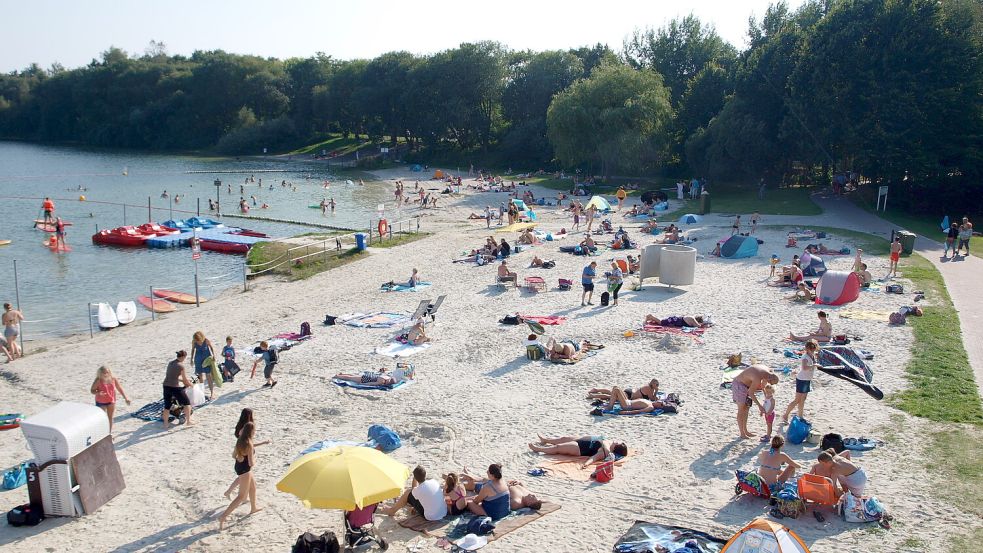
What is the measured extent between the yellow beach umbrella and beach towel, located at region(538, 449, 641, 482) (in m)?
2.99

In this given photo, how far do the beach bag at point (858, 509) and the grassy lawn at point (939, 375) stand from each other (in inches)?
122

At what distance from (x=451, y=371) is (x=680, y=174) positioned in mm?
41221

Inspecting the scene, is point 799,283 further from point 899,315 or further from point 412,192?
point 412,192

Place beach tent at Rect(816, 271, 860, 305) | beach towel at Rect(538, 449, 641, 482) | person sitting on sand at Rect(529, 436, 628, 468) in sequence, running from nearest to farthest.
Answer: beach towel at Rect(538, 449, 641, 482) → person sitting on sand at Rect(529, 436, 628, 468) → beach tent at Rect(816, 271, 860, 305)

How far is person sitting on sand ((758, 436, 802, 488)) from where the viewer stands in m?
9.66

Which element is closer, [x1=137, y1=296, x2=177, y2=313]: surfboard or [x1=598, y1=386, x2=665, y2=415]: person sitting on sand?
[x1=598, y1=386, x2=665, y2=415]: person sitting on sand

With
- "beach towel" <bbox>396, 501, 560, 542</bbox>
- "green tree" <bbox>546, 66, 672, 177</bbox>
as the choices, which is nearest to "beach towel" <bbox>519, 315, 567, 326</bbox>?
"beach towel" <bbox>396, 501, 560, 542</bbox>

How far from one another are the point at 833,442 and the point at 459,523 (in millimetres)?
5566

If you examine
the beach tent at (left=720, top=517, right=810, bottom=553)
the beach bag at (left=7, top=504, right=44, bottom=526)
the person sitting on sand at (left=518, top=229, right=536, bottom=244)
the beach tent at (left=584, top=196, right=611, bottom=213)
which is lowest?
the beach bag at (left=7, top=504, right=44, bottom=526)

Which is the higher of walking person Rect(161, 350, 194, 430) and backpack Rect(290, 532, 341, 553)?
walking person Rect(161, 350, 194, 430)

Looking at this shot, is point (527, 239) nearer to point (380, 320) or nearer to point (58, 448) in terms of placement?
point (380, 320)

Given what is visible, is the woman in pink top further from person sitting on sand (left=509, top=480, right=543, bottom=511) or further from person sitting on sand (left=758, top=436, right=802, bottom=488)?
person sitting on sand (left=758, top=436, right=802, bottom=488)

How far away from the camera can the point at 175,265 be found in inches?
1232

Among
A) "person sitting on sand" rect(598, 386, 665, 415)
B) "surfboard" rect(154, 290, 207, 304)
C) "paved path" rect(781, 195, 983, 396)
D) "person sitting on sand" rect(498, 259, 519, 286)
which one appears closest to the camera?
"person sitting on sand" rect(598, 386, 665, 415)
